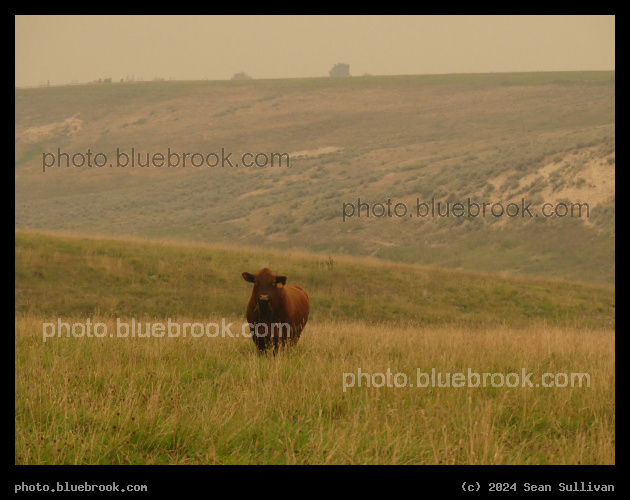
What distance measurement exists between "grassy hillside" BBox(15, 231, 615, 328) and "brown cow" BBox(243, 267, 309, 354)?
31.2 feet

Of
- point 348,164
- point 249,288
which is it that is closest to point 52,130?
point 348,164

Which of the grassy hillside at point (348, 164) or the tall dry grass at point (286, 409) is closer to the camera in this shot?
the tall dry grass at point (286, 409)

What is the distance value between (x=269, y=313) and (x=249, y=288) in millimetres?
13342

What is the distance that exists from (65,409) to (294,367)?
3.23 m

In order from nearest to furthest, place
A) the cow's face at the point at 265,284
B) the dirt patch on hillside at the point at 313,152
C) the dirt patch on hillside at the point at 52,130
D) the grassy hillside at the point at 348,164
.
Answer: the cow's face at the point at 265,284, the grassy hillside at the point at 348,164, the dirt patch on hillside at the point at 313,152, the dirt patch on hillside at the point at 52,130

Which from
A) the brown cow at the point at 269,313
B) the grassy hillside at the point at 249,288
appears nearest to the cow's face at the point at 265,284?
the brown cow at the point at 269,313

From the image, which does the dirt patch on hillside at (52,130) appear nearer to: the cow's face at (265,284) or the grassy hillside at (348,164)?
the grassy hillside at (348,164)

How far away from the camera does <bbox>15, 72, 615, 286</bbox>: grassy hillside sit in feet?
143

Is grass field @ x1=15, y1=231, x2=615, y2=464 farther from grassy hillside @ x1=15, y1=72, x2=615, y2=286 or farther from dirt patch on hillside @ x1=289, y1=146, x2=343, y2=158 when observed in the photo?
dirt patch on hillside @ x1=289, y1=146, x2=343, y2=158

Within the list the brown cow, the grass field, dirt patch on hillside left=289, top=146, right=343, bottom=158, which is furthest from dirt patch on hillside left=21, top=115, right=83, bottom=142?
the brown cow

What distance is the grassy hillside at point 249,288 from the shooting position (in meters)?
21.2

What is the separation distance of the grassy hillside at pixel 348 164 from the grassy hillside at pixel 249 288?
1136cm
